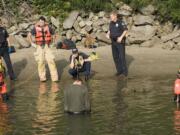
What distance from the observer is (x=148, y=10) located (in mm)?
25797

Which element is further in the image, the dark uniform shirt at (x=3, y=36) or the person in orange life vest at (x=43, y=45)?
the dark uniform shirt at (x=3, y=36)

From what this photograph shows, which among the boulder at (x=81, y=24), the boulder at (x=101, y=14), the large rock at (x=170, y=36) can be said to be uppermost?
the boulder at (x=101, y=14)

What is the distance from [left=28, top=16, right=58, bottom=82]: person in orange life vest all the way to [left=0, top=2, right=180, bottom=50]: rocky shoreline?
4.43 m

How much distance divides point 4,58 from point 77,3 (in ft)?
22.9

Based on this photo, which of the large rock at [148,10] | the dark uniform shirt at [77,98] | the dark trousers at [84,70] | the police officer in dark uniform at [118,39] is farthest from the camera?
the large rock at [148,10]

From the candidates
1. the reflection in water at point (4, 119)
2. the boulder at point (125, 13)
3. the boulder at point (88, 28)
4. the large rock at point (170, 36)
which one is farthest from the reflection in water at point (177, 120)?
the boulder at point (125, 13)

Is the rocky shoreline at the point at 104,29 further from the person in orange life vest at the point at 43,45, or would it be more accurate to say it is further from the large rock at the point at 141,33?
the person in orange life vest at the point at 43,45

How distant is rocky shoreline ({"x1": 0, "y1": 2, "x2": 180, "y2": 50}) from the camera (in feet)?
79.8

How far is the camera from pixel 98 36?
2467 cm

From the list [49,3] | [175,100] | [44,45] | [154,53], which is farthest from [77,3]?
[175,100]

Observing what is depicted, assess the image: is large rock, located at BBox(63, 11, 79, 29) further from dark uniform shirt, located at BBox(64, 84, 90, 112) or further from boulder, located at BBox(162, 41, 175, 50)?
dark uniform shirt, located at BBox(64, 84, 90, 112)

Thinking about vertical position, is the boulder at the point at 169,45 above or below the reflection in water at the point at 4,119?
above

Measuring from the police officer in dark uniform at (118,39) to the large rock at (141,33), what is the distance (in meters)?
4.37

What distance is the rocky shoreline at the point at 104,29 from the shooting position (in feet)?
79.8
